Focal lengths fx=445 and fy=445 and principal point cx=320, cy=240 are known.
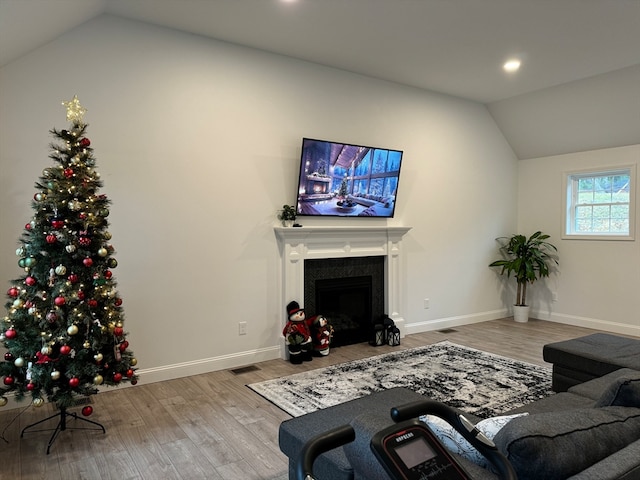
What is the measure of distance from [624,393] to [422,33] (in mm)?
3368

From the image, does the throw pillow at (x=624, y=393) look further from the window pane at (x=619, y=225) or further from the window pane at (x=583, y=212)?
the window pane at (x=583, y=212)

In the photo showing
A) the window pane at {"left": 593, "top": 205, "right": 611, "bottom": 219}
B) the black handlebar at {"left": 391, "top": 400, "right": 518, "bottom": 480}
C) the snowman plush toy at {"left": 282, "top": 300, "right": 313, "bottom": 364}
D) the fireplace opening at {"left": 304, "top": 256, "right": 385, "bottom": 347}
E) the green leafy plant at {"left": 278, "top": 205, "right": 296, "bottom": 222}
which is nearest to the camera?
the black handlebar at {"left": 391, "top": 400, "right": 518, "bottom": 480}

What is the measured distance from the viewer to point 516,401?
3.35 metres

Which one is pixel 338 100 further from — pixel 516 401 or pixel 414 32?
pixel 516 401

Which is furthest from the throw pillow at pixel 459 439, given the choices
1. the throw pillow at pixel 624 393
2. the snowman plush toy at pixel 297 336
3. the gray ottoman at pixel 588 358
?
the snowman plush toy at pixel 297 336

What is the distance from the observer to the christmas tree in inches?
107

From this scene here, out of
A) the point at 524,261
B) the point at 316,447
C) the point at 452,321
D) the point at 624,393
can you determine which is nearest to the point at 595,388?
the point at 624,393

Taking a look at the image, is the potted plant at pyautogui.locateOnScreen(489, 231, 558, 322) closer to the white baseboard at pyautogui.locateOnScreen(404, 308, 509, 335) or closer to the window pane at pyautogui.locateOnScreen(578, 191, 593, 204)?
the white baseboard at pyautogui.locateOnScreen(404, 308, 509, 335)

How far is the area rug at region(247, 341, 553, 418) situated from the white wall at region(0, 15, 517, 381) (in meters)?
0.82

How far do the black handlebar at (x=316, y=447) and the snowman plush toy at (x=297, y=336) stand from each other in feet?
11.2

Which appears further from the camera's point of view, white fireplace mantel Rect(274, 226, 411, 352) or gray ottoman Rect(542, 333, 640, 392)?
white fireplace mantel Rect(274, 226, 411, 352)

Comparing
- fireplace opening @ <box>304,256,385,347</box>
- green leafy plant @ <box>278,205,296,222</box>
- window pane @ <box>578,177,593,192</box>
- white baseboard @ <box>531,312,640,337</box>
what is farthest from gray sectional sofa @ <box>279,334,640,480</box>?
window pane @ <box>578,177,593,192</box>

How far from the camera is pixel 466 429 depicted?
3.31 ft

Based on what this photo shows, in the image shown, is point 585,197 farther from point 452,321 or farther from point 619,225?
point 452,321
